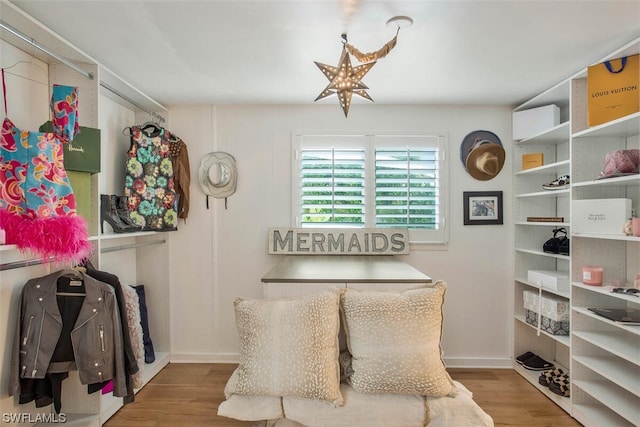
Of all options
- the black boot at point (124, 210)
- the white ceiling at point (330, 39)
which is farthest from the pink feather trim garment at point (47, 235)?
the white ceiling at point (330, 39)

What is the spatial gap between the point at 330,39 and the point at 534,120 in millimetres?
2045

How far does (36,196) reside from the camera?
179 cm

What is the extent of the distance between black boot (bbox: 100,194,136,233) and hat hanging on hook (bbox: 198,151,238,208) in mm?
884

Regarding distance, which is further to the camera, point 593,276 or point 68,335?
point 593,276

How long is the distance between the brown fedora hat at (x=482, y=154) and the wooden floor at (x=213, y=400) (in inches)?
69.5

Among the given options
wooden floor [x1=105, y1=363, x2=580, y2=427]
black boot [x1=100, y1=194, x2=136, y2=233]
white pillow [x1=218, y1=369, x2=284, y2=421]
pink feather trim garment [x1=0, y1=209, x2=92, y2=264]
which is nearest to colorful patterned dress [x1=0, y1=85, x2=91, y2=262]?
pink feather trim garment [x1=0, y1=209, x2=92, y2=264]

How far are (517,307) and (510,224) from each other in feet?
2.50

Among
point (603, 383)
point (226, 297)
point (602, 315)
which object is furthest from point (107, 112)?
point (603, 383)

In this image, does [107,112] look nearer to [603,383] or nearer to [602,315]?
[602,315]

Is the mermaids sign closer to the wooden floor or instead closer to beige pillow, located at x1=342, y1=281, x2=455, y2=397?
the wooden floor

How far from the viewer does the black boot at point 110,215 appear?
2564 millimetres

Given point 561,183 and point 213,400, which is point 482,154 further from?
point 213,400

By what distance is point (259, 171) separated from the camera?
11.4 feet

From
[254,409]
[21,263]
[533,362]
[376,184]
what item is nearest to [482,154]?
[376,184]
